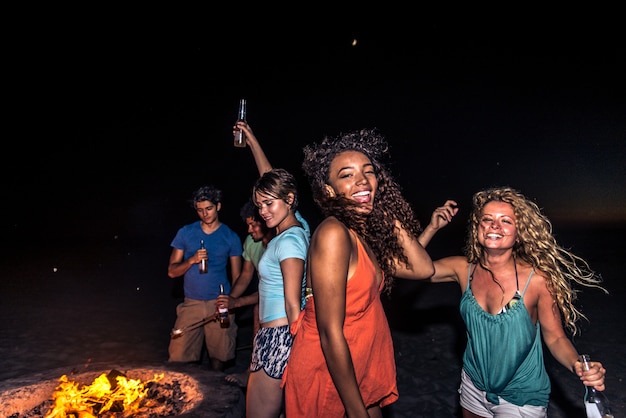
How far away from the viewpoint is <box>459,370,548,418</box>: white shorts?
9.33ft

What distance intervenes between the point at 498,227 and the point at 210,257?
3.52m

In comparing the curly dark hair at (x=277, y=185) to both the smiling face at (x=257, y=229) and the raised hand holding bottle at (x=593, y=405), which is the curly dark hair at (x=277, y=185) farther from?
the smiling face at (x=257, y=229)

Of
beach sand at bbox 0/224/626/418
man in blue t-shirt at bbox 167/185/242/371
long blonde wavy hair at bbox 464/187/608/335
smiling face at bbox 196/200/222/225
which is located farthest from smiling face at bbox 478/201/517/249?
smiling face at bbox 196/200/222/225

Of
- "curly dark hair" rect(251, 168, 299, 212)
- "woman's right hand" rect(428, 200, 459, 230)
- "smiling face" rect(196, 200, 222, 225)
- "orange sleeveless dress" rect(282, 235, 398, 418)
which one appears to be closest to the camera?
"orange sleeveless dress" rect(282, 235, 398, 418)

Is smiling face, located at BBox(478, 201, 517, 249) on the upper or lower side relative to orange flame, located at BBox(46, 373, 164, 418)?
upper

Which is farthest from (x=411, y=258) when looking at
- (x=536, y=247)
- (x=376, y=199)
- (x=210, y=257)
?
(x=210, y=257)

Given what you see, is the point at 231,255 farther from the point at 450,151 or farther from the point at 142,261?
the point at 450,151

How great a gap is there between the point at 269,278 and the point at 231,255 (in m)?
2.65

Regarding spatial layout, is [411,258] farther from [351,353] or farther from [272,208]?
[272,208]

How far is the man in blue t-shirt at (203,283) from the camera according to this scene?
212 inches

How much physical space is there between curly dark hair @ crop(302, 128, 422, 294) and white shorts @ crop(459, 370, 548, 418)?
111 cm

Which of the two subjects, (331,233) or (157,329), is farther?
(157,329)

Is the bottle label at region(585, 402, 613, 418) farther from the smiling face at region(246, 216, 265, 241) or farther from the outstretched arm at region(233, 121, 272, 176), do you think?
the smiling face at region(246, 216, 265, 241)

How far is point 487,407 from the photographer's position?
9.84 ft
